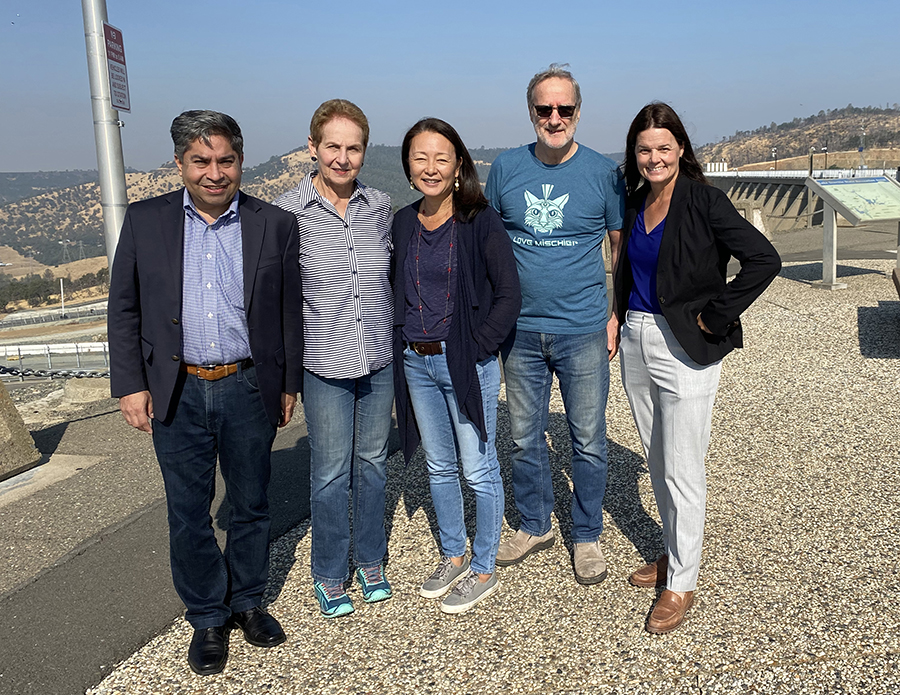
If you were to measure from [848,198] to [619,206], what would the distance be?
8.17 m

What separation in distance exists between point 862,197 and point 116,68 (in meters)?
9.44

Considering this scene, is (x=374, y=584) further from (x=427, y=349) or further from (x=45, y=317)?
(x=45, y=317)

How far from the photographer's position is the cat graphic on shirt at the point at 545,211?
339 cm

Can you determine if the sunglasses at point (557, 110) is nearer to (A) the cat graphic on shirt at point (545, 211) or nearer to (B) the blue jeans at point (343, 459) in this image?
(A) the cat graphic on shirt at point (545, 211)

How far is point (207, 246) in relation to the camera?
9.50 ft

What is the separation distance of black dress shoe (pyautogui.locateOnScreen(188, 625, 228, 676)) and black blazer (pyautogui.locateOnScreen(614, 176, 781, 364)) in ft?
7.61

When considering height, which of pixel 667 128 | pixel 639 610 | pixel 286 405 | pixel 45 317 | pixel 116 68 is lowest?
pixel 45 317

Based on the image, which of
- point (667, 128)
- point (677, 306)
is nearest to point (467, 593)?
point (677, 306)

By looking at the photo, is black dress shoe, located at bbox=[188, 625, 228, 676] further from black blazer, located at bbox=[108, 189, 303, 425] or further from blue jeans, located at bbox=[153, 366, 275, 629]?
black blazer, located at bbox=[108, 189, 303, 425]

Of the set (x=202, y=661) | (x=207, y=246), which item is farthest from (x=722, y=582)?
(x=207, y=246)

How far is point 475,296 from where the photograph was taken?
3.16 meters

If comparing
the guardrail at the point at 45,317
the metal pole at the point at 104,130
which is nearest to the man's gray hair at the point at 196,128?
the metal pole at the point at 104,130

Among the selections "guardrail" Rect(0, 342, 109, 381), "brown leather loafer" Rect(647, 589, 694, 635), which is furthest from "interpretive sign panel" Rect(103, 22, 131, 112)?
"guardrail" Rect(0, 342, 109, 381)

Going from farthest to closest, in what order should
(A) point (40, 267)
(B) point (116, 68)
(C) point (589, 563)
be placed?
(A) point (40, 267) < (B) point (116, 68) < (C) point (589, 563)
